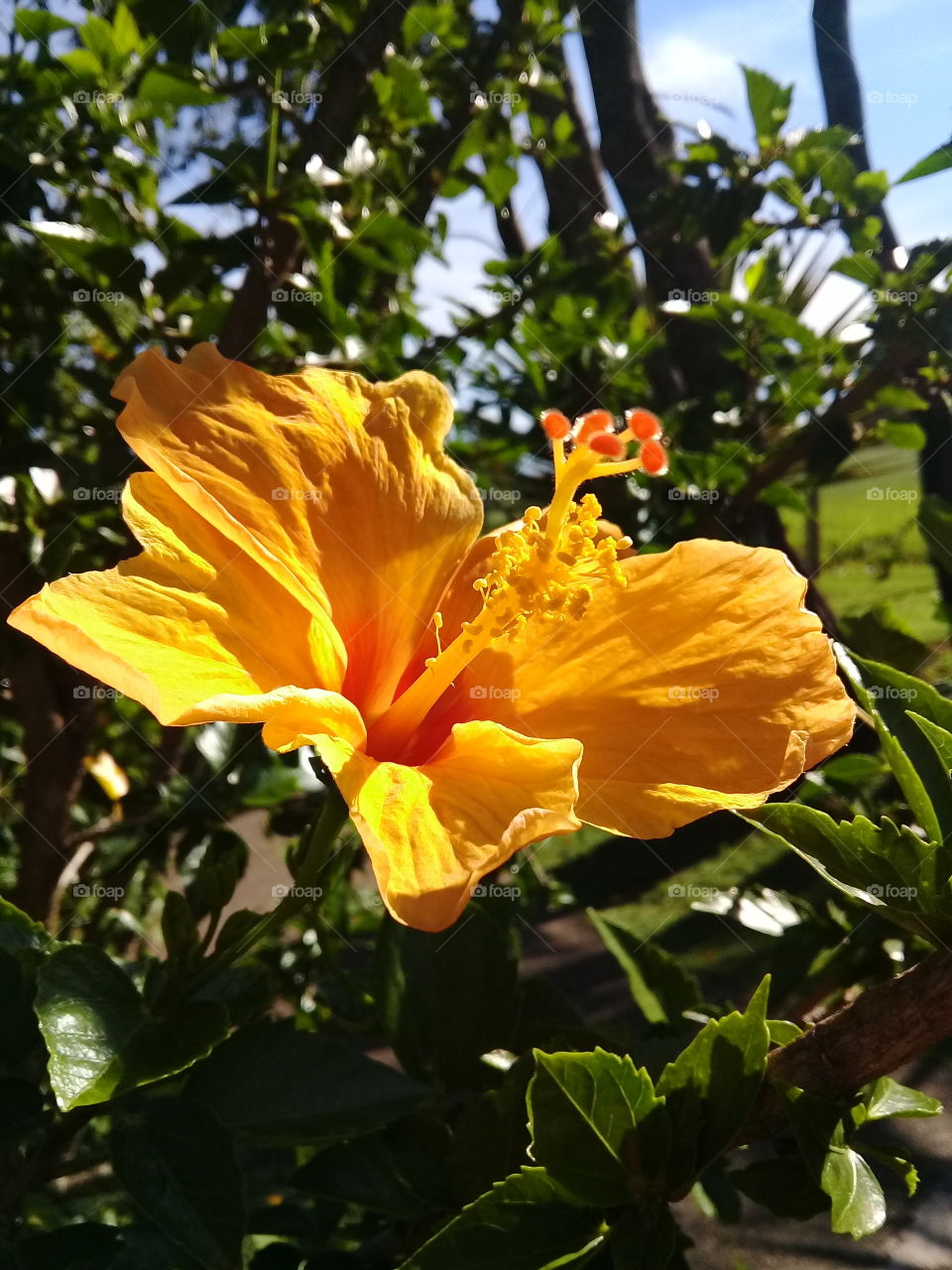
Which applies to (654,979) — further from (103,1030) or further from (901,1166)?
(103,1030)

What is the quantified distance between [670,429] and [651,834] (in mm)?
1011

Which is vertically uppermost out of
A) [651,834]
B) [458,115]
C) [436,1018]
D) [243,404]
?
[458,115]

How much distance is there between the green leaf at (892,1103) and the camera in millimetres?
636

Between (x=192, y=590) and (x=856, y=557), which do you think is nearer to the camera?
(x=192, y=590)

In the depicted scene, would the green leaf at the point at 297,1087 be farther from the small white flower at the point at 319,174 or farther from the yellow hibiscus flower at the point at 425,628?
the small white flower at the point at 319,174

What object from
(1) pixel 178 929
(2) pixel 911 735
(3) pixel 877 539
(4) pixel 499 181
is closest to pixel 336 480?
(1) pixel 178 929

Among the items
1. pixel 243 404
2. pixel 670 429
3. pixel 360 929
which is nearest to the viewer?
pixel 243 404

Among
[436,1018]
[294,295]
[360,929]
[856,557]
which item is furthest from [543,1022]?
[856,557]

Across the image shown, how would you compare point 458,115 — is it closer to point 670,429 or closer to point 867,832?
point 670,429

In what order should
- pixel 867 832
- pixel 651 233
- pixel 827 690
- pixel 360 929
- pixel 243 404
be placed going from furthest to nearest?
pixel 651 233 < pixel 360 929 < pixel 243 404 < pixel 827 690 < pixel 867 832

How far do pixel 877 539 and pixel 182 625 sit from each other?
2.84 m

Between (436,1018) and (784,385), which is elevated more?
(784,385)

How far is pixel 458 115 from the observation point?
167 centimetres

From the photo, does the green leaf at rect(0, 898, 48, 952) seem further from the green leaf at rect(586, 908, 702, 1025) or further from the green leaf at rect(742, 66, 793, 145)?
the green leaf at rect(742, 66, 793, 145)
